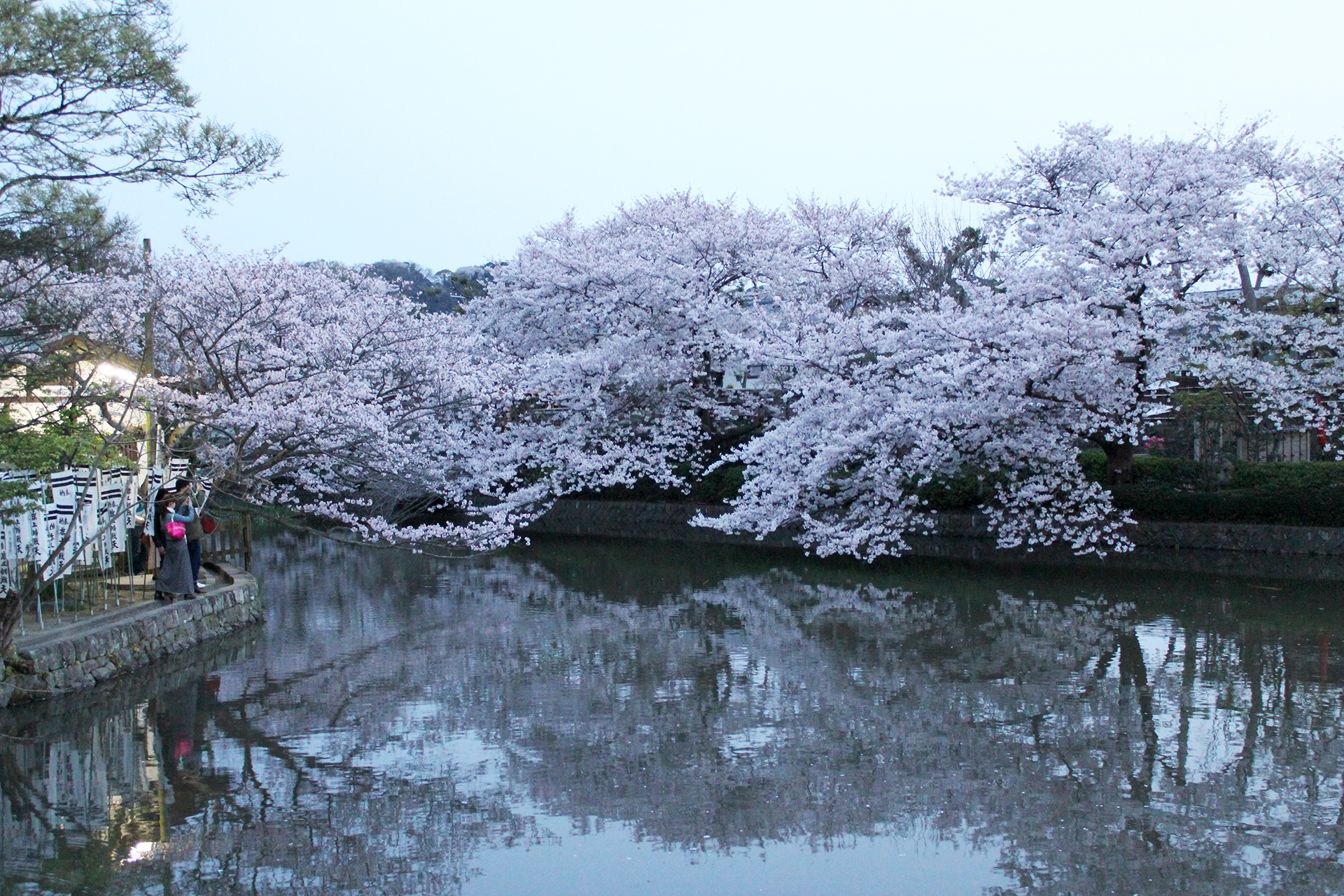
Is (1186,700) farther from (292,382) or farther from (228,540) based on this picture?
(228,540)

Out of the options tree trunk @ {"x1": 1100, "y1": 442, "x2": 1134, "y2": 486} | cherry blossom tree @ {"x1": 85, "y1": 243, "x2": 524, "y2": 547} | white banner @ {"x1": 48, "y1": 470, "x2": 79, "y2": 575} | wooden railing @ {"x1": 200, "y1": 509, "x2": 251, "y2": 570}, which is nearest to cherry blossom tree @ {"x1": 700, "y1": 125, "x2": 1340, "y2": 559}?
tree trunk @ {"x1": 1100, "y1": 442, "x2": 1134, "y2": 486}

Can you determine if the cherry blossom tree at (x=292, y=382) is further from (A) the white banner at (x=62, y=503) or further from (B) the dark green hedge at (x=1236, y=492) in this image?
(B) the dark green hedge at (x=1236, y=492)

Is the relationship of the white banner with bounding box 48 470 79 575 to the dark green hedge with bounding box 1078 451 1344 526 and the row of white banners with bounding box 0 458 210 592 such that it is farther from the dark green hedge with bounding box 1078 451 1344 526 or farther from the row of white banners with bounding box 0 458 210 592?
the dark green hedge with bounding box 1078 451 1344 526

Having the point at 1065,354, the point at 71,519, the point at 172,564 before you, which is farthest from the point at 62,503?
the point at 1065,354

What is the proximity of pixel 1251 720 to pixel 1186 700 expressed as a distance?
0.65 metres

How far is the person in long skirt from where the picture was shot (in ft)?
36.8

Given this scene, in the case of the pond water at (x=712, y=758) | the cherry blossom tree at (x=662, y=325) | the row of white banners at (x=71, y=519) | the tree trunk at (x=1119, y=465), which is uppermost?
the cherry blossom tree at (x=662, y=325)

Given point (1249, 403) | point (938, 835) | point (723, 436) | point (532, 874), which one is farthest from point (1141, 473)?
point (532, 874)

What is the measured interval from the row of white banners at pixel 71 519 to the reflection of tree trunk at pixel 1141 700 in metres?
7.09

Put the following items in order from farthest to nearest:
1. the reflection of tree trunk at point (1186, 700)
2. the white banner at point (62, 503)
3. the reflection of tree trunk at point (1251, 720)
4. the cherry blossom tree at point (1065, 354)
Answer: the cherry blossom tree at point (1065, 354) < the white banner at point (62, 503) < the reflection of tree trunk at point (1186, 700) < the reflection of tree trunk at point (1251, 720)

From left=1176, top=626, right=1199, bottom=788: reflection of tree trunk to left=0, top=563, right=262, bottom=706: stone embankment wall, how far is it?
25.9 ft

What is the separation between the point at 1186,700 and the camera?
8484mm

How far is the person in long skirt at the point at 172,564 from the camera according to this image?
442 inches

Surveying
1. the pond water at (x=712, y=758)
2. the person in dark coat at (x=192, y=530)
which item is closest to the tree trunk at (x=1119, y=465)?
the pond water at (x=712, y=758)
